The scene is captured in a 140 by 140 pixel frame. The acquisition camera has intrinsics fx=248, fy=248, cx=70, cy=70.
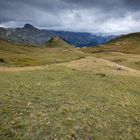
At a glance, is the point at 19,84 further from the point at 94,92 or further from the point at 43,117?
the point at 43,117

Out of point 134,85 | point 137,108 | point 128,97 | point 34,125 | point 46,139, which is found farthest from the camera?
point 134,85

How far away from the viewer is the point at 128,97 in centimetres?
2908

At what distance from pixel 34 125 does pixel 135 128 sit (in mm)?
8484

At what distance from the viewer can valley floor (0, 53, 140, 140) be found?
59.4ft

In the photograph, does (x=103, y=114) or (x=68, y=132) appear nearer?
(x=68, y=132)

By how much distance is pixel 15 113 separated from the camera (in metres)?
20.3

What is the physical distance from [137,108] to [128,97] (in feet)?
11.6

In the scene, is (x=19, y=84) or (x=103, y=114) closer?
(x=103, y=114)

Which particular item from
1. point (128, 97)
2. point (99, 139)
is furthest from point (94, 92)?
point (99, 139)

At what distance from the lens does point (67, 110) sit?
21750 millimetres

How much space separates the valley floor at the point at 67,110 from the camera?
1811 cm

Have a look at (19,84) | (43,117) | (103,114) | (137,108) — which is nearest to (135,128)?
(103,114)

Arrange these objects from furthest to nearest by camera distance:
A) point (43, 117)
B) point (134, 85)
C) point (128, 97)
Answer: point (134, 85), point (128, 97), point (43, 117)

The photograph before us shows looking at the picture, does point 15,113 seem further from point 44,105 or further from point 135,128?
point 135,128
